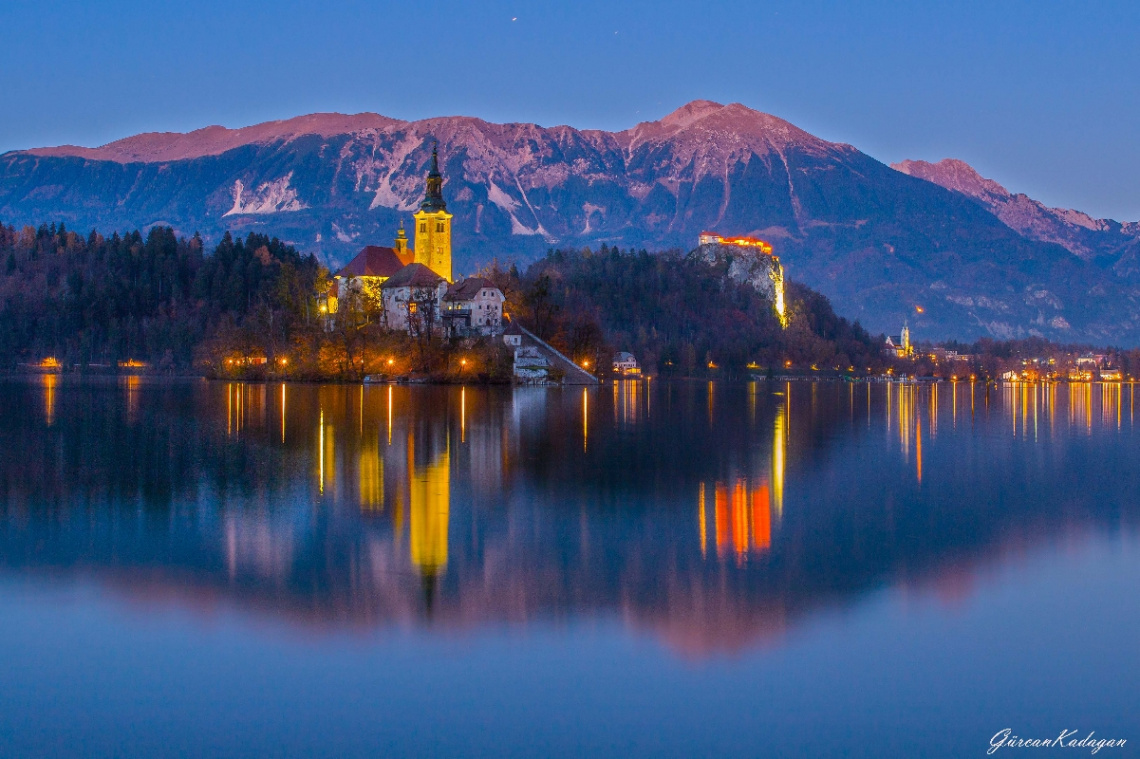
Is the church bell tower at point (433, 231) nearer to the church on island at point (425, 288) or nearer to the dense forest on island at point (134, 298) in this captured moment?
the church on island at point (425, 288)

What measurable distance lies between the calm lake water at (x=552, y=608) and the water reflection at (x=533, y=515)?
11 centimetres

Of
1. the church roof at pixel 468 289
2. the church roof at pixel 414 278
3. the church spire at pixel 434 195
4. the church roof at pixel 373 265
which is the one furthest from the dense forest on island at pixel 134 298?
the church roof at pixel 468 289

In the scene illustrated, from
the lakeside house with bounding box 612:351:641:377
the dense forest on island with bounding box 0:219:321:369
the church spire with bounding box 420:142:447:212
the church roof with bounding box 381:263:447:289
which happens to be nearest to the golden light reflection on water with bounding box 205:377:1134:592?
the church roof with bounding box 381:263:447:289

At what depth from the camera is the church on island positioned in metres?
109

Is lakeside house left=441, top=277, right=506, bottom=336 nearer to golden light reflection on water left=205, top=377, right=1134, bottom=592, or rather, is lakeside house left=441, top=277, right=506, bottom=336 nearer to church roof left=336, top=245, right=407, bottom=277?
church roof left=336, top=245, right=407, bottom=277

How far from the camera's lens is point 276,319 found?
11644 cm

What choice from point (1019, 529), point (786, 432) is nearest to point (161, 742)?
point (1019, 529)

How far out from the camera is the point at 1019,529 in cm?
2153

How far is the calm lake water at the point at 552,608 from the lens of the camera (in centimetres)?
1025

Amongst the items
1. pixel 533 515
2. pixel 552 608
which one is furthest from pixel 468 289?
pixel 552 608
